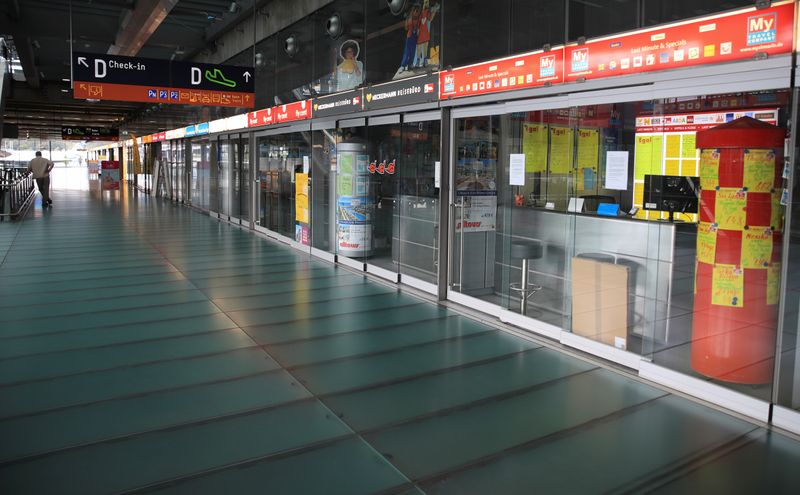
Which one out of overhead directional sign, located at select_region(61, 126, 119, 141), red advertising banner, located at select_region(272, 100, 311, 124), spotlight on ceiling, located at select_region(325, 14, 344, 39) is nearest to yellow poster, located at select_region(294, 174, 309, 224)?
red advertising banner, located at select_region(272, 100, 311, 124)

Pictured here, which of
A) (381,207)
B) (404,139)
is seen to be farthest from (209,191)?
(404,139)

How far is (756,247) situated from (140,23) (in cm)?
1114

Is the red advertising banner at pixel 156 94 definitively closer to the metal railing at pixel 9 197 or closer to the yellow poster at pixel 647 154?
the metal railing at pixel 9 197

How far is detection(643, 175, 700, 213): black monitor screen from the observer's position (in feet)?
15.2

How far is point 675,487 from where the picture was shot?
2.68 meters

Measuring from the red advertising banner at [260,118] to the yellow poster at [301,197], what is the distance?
3.94 feet

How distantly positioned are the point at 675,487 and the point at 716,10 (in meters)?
2.84

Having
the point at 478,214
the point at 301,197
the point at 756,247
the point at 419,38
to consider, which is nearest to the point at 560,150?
the point at 478,214

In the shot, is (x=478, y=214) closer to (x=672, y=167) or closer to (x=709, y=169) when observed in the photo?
(x=672, y=167)

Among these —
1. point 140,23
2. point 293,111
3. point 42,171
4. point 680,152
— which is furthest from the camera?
point 42,171

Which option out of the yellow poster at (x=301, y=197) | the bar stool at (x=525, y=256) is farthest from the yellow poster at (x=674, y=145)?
the yellow poster at (x=301, y=197)

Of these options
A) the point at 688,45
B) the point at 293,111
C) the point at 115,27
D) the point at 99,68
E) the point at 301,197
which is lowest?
the point at 301,197

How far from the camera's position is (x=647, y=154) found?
6.72m

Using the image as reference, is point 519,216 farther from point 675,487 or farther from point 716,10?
point 675,487
